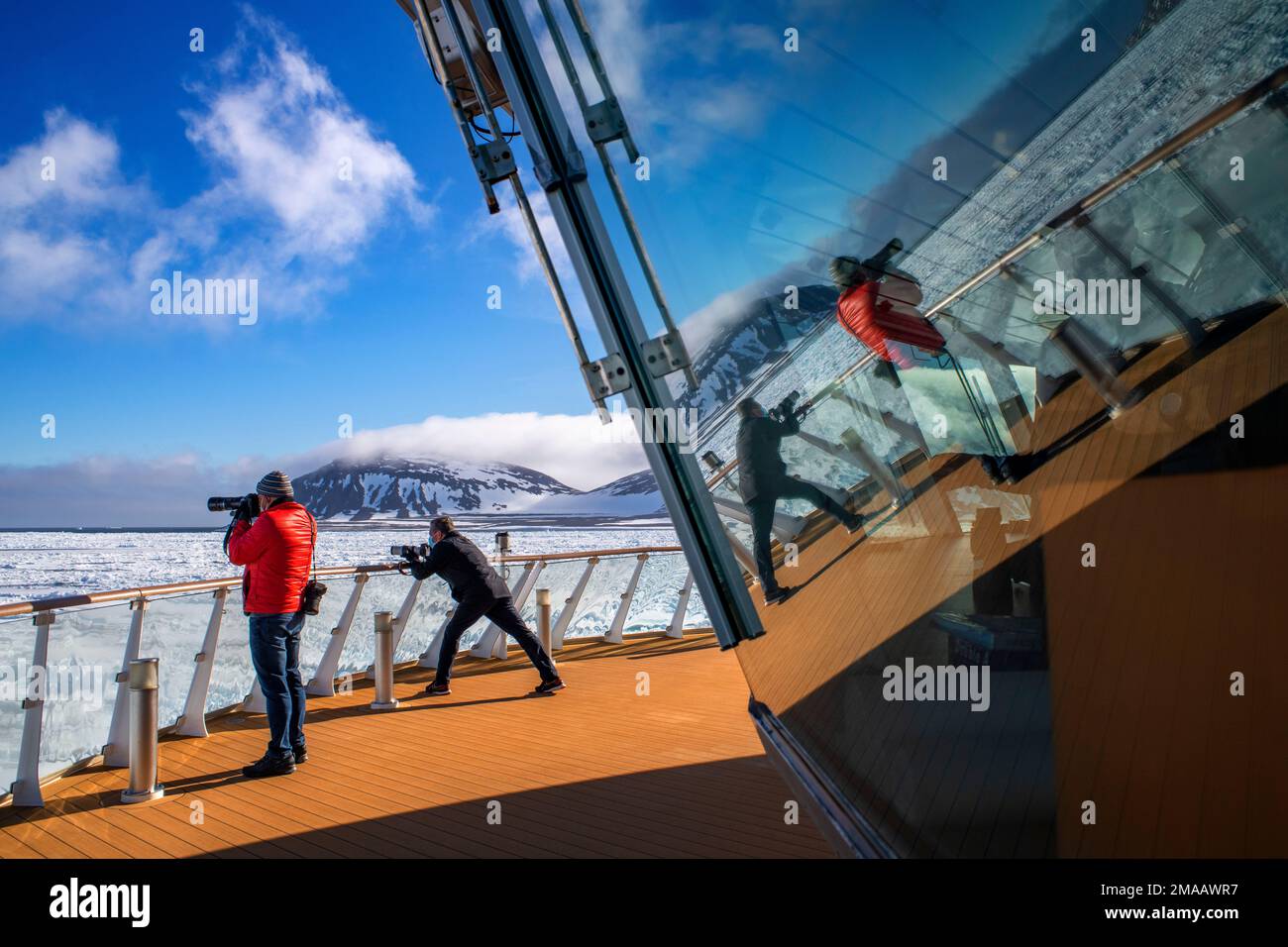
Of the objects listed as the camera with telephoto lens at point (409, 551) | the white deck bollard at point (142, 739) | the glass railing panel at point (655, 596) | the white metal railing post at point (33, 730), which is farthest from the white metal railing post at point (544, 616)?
the white metal railing post at point (33, 730)

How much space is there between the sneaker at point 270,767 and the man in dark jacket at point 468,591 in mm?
2324

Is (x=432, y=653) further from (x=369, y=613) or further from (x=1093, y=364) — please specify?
(x=1093, y=364)

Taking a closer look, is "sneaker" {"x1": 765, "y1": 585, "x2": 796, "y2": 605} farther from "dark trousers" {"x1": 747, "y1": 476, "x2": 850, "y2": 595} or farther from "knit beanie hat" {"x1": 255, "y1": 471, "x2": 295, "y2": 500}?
"knit beanie hat" {"x1": 255, "y1": 471, "x2": 295, "y2": 500}

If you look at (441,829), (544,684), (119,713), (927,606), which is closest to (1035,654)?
(927,606)

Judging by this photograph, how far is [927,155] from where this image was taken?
5.53ft

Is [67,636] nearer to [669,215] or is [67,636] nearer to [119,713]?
[119,713]

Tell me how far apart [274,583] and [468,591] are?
8.02ft

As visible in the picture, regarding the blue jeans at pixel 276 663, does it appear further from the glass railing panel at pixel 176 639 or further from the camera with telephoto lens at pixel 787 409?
the camera with telephoto lens at pixel 787 409

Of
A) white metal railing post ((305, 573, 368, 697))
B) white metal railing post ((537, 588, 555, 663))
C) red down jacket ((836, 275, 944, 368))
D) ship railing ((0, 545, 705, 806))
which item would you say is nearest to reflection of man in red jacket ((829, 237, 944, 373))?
red down jacket ((836, 275, 944, 368))

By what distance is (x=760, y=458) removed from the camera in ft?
8.21

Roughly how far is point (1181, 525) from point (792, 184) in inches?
46.7

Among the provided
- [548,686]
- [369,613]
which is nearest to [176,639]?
[369,613]

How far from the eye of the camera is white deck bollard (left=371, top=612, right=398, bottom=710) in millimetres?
6668

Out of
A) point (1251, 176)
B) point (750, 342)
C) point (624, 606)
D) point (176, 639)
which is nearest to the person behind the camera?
point (1251, 176)
